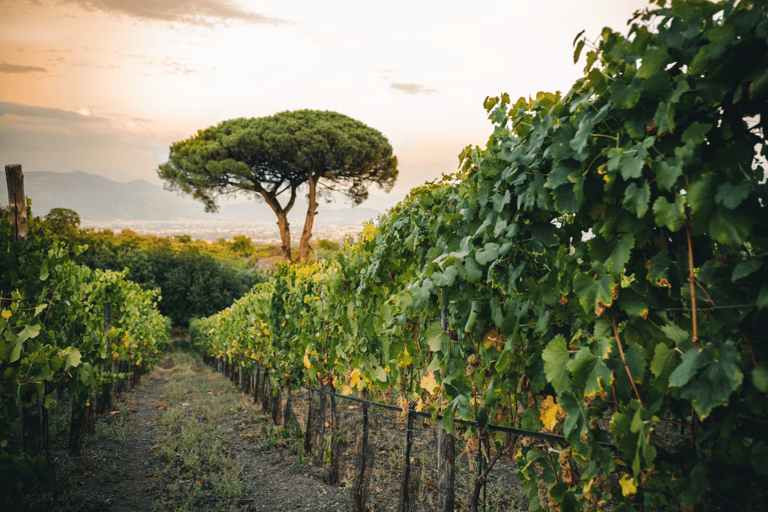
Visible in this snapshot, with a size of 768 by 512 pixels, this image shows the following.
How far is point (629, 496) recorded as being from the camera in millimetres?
1244

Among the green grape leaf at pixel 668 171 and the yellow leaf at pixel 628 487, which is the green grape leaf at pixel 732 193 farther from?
the yellow leaf at pixel 628 487

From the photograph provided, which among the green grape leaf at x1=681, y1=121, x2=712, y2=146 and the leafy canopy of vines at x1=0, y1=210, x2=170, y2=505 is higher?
the green grape leaf at x1=681, y1=121, x2=712, y2=146

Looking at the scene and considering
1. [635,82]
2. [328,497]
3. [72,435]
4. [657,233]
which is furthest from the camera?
[72,435]

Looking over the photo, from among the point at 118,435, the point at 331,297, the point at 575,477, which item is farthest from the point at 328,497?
the point at 118,435

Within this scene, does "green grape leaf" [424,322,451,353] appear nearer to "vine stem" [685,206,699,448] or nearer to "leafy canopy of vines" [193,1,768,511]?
"leafy canopy of vines" [193,1,768,511]

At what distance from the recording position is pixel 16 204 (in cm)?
352

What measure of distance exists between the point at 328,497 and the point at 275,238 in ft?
74.7

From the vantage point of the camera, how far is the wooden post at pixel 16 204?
11.3 feet

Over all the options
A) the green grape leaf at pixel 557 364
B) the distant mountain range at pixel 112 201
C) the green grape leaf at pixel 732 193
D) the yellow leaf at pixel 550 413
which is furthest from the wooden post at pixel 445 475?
the distant mountain range at pixel 112 201

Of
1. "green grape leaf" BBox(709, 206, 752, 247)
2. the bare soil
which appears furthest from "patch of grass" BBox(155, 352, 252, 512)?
"green grape leaf" BBox(709, 206, 752, 247)

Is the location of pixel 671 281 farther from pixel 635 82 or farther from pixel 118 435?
pixel 118 435

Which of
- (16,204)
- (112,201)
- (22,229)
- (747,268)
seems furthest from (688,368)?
(112,201)

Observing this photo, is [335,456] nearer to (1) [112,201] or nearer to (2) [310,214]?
(2) [310,214]

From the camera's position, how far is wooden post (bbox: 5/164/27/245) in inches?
136
